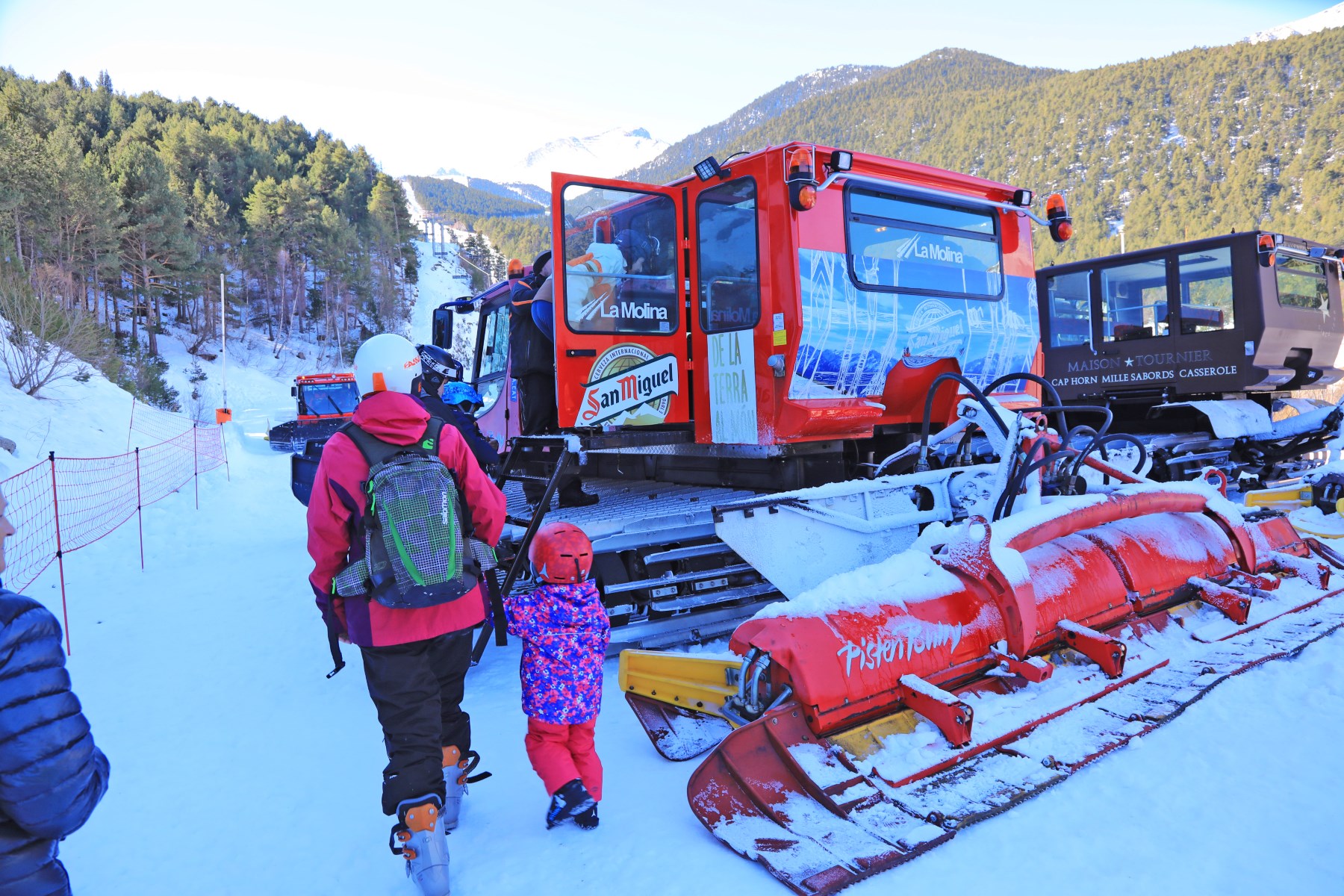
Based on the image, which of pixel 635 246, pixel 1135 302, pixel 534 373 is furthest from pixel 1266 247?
pixel 534 373

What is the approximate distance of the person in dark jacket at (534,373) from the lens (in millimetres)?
5180

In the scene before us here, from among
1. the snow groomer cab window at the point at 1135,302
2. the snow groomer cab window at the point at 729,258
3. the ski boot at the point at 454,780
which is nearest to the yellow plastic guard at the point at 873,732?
the ski boot at the point at 454,780

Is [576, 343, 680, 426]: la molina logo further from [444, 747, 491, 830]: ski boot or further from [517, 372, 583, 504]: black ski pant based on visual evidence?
[444, 747, 491, 830]: ski boot

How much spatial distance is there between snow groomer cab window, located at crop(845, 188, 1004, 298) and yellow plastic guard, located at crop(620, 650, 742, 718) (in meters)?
2.52

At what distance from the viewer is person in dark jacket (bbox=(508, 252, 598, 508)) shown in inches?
204

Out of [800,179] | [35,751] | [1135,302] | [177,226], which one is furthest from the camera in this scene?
[177,226]

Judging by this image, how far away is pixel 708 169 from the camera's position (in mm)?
4594

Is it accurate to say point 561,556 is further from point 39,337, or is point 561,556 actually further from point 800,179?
point 39,337

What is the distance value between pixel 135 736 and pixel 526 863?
7.96 ft

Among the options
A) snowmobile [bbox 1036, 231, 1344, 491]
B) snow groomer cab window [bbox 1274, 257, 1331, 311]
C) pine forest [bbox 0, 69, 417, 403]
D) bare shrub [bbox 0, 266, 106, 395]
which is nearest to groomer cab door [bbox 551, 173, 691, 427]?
snowmobile [bbox 1036, 231, 1344, 491]

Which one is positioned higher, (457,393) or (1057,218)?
(1057,218)

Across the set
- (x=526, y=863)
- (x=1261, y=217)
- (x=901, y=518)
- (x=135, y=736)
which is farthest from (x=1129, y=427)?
(x=1261, y=217)

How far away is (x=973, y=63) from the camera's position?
165750 millimetres

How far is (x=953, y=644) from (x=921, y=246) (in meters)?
2.85
